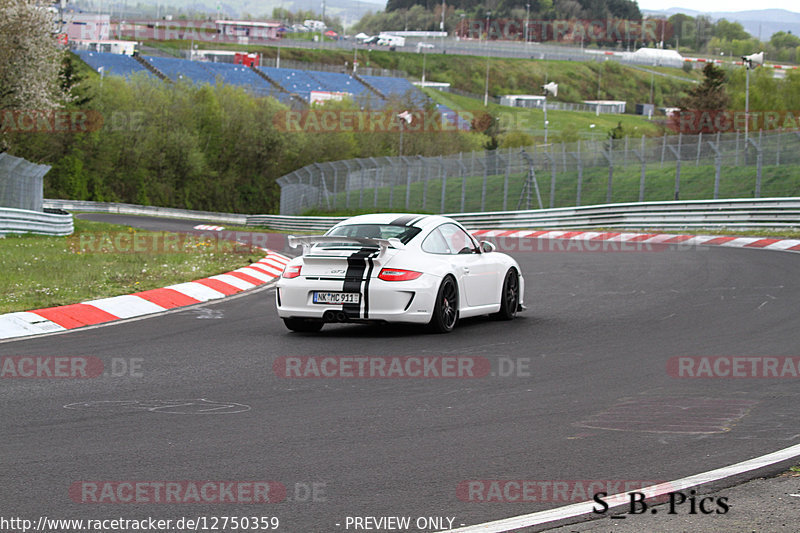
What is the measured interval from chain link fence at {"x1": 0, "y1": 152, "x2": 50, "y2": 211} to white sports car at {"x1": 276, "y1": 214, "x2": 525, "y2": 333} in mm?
18031

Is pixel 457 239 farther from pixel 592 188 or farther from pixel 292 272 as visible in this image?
pixel 592 188

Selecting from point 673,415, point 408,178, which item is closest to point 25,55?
point 408,178

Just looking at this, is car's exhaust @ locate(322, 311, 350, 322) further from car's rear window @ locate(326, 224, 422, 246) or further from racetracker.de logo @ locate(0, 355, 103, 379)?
racetracker.de logo @ locate(0, 355, 103, 379)

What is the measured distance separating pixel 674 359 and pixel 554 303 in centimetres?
480

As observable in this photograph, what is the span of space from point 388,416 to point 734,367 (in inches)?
136

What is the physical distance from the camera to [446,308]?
425 inches

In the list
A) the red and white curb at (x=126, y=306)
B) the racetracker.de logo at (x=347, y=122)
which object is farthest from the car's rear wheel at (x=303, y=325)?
the racetracker.de logo at (x=347, y=122)

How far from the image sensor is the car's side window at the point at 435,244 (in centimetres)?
1107

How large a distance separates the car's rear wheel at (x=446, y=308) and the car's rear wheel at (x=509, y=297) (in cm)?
118

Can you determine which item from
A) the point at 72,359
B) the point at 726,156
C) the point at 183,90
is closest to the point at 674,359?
the point at 72,359

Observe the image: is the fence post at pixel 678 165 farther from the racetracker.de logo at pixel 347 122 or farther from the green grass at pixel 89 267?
the racetracker.de logo at pixel 347 122

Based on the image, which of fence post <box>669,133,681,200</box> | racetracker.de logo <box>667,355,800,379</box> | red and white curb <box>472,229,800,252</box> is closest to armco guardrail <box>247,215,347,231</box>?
red and white curb <box>472,229,800,252</box>

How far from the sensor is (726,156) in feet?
98.8

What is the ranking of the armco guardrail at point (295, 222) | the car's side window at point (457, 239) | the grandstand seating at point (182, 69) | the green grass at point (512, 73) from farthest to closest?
the green grass at point (512, 73) → the grandstand seating at point (182, 69) → the armco guardrail at point (295, 222) → the car's side window at point (457, 239)
